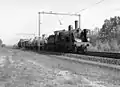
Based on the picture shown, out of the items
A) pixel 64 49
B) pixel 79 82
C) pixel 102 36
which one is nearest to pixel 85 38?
pixel 64 49

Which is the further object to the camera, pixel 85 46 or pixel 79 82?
pixel 85 46

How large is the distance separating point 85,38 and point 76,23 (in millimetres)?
5667

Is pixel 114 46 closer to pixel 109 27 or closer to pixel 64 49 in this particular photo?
pixel 64 49

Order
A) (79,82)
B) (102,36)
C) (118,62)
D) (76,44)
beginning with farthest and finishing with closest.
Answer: (102,36) → (76,44) → (118,62) → (79,82)

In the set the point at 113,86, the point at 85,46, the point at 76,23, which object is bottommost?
the point at 113,86

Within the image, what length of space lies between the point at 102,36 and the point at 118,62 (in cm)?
5483

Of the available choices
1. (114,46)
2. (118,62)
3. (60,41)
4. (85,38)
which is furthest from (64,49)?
(118,62)

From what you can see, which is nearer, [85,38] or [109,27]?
[85,38]

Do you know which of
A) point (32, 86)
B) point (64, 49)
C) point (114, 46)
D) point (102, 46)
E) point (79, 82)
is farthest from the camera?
point (102, 46)

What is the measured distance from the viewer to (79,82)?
8188 millimetres

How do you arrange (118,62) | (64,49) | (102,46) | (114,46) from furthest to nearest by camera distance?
(102,46) < (114,46) < (64,49) < (118,62)

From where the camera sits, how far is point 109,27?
7125cm

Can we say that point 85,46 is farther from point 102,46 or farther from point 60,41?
point 102,46

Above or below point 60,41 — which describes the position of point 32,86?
below
